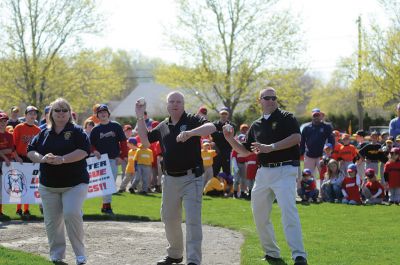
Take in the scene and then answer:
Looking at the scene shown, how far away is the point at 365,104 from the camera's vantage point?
45.4 metres

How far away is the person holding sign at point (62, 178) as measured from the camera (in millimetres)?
8258

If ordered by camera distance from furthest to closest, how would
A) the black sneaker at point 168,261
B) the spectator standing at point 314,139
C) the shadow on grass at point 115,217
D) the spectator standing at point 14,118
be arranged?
1. the spectator standing at point 314,139
2. the spectator standing at point 14,118
3. the shadow on grass at point 115,217
4. the black sneaker at point 168,261

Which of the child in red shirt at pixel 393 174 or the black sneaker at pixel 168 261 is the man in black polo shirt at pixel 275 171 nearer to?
the black sneaker at pixel 168 261

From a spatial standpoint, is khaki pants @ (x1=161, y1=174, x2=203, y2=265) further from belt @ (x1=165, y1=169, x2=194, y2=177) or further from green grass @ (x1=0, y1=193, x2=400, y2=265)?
green grass @ (x1=0, y1=193, x2=400, y2=265)

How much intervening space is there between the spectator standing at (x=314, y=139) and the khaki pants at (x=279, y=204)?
8461 millimetres

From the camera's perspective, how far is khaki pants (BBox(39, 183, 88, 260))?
27.0 feet

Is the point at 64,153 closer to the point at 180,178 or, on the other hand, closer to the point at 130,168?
the point at 180,178

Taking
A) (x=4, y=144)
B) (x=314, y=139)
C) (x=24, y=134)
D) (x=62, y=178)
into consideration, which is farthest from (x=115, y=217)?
(x=314, y=139)

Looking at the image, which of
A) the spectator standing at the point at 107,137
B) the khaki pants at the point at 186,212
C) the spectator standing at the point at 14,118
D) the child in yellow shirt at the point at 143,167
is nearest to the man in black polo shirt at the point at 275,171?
the khaki pants at the point at 186,212

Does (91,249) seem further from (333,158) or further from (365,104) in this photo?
(365,104)

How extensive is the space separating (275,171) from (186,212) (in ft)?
4.01

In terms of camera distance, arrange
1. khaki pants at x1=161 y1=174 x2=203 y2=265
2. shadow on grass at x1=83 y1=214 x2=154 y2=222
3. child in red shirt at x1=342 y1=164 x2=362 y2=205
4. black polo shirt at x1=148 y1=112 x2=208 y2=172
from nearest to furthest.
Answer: khaki pants at x1=161 y1=174 x2=203 y2=265 < black polo shirt at x1=148 y1=112 x2=208 y2=172 < shadow on grass at x1=83 y1=214 x2=154 y2=222 < child in red shirt at x1=342 y1=164 x2=362 y2=205

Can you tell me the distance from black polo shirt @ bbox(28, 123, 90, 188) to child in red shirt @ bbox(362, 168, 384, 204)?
10042mm

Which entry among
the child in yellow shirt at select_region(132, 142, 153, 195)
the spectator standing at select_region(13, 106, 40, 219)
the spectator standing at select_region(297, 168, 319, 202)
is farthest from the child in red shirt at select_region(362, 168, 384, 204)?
the spectator standing at select_region(13, 106, 40, 219)
